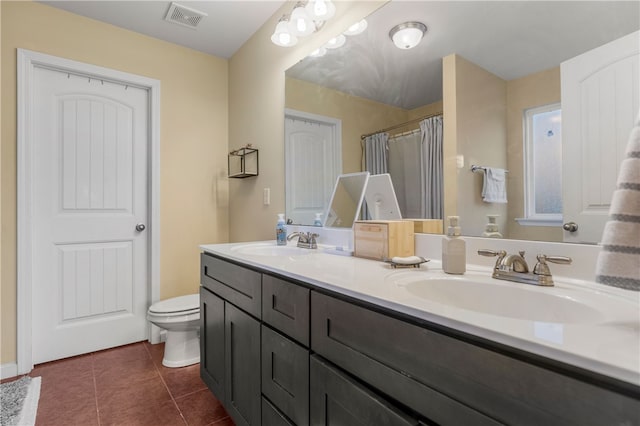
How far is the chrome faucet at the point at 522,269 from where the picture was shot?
82 centimetres

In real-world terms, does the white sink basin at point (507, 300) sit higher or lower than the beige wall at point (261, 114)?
lower

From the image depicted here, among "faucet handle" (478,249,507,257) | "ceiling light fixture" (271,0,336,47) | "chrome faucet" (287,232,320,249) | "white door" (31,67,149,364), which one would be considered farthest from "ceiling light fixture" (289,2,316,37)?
"faucet handle" (478,249,507,257)

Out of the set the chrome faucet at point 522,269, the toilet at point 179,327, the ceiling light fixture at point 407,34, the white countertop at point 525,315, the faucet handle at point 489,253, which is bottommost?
the toilet at point 179,327

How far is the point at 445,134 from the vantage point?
1220 mm

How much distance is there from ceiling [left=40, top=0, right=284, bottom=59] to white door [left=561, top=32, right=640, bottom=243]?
184 centimetres

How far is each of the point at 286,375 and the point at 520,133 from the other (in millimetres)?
1074

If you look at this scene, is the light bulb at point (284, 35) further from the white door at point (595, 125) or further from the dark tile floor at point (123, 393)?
the dark tile floor at point (123, 393)

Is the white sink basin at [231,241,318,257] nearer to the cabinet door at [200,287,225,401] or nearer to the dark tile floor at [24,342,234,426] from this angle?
the cabinet door at [200,287,225,401]

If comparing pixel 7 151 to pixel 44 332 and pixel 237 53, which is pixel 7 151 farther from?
pixel 237 53

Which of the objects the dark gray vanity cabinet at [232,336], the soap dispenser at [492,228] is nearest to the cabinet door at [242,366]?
the dark gray vanity cabinet at [232,336]

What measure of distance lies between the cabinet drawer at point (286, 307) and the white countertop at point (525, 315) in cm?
5

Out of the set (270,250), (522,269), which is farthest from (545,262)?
Result: (270,250)

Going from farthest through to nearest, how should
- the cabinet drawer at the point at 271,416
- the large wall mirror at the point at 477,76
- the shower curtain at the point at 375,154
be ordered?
the shower curtain at the point at 375,154 → the cabinet drawer at the point at 271,416 → the large wall mirror at the point at 477,76

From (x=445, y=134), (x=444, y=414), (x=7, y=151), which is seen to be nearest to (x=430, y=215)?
(x=445, y=134)
